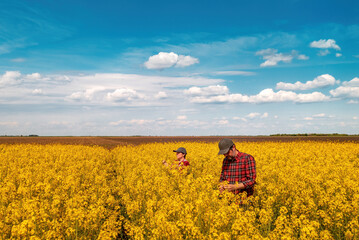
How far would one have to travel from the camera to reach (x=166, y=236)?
143 inches

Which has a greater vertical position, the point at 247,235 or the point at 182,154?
the point at 182,154

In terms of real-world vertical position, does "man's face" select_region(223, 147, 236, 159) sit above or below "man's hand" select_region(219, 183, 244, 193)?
above

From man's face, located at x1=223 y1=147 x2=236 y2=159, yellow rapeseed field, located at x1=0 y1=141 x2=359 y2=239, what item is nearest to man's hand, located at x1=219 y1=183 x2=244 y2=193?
yellow rapeseed field, located at x1=0 y1=141 x2=359 y2=239

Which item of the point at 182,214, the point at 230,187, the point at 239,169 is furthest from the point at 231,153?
the point at 182,214

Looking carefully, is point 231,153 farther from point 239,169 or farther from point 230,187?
point 230,187

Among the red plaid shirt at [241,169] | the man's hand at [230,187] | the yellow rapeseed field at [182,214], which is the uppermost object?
the red plaid shirt at [241,169]

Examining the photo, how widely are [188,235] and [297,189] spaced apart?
424 centimetres

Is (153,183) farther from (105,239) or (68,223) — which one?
(105,239)

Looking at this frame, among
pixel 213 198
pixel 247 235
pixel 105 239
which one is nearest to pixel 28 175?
pixel 105 239

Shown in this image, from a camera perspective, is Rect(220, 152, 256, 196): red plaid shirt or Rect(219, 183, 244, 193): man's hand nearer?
Rect(219, 183, 244, 193): man's hand

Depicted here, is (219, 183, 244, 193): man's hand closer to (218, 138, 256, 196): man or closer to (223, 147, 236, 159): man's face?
(218, 138, 256, 196): man

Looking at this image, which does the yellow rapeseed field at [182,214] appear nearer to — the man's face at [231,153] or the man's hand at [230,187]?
the man's hand at [230,187]

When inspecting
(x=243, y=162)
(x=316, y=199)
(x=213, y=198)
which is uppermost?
(x=243, y=162)

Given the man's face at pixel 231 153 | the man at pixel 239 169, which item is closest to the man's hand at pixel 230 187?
the man at pixel 239 169
